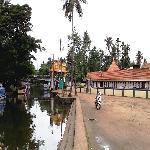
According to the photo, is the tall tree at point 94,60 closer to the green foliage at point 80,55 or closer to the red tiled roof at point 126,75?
the green foliage at point 80,55

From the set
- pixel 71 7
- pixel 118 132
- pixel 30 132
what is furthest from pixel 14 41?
pixel 118 132

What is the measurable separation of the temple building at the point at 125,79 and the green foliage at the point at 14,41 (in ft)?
42.8

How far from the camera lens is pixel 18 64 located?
63406 millimetres

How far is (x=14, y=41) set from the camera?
6222 centimetres

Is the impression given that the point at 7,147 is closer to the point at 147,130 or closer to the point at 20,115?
the point at 147,130

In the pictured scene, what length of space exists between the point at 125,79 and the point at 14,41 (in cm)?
1883

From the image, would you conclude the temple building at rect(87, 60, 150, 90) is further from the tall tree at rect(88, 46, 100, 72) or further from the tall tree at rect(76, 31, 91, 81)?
the tall tree at rect(88, 46, 100, 72)

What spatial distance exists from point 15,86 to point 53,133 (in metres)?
46.0

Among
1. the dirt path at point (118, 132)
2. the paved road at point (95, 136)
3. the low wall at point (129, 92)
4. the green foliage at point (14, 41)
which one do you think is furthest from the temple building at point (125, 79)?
the paved road at point (95, 136)

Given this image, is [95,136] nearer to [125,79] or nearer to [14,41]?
[14,41]

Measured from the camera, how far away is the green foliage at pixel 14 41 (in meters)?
60.6

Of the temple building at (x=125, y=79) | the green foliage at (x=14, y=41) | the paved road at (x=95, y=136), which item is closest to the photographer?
the paved road at (x=95, y=136)

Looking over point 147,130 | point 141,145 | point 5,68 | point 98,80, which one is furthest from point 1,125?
point 98,80

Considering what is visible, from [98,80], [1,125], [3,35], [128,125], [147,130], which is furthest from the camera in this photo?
[98,80]
